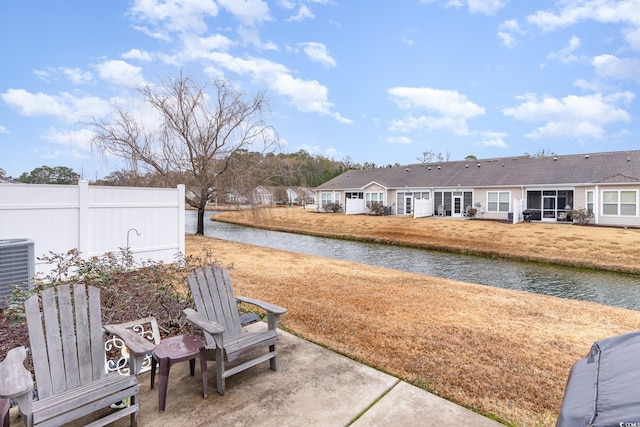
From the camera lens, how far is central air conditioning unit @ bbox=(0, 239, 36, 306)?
4.29 meters

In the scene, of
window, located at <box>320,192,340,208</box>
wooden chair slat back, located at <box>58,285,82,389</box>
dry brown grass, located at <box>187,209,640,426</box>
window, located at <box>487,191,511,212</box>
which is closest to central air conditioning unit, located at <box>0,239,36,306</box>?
wooden chair slat back, located at <box>58,285,82,389</box>

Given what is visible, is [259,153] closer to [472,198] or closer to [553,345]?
[553,345]

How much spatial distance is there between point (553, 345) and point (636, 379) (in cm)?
301

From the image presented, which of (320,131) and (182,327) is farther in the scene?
(320,131)

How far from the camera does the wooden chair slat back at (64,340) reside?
222 cm

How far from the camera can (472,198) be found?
22672 millimetres

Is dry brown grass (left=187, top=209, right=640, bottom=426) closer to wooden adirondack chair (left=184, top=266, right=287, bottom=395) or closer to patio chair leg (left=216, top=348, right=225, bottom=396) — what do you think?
wooden adirondack chair (left=184, top=266, right=287, bottom=395)

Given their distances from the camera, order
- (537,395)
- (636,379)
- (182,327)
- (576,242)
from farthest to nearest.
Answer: (576,242) < (182,327) < (537,395) < (636,379)

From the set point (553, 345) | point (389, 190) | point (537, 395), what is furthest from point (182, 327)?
point (389, 190)

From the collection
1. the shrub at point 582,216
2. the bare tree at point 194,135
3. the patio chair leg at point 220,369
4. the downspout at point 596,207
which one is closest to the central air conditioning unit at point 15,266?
the patio chair leg at point 220,369

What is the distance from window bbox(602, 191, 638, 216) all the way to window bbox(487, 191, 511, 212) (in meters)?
4.73

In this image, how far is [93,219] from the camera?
6.75m

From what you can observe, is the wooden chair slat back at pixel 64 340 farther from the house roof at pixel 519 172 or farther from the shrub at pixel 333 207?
the shrub at pixel 333 207

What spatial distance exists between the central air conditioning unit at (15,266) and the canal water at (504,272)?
9300mm
